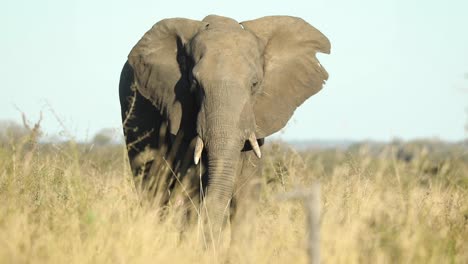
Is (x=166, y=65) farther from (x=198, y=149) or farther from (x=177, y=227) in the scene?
(x=177, y=227)

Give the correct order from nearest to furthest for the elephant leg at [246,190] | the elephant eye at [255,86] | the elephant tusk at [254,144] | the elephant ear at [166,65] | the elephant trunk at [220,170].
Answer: the elephant trunk at [220,170]
the elephant tusk at [254,144]
the elephant leg at [246,190]
the elephant eye at [255,86]
the elephant ear at [166,65]

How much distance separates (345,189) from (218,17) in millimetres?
2380

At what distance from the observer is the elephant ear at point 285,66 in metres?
10.6

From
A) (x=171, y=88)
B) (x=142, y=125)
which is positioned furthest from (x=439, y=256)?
(x=142, y=125)

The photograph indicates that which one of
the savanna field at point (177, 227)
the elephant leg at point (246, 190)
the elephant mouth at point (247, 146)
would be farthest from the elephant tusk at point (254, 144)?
the savanna field at point (177, 227)

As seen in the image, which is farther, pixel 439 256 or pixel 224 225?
pixel 224 225

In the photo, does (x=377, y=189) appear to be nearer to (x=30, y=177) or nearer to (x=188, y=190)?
(x=188, y=190)

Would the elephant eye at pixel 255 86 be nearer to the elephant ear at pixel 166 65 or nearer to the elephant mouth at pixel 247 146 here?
the elephant mouth at pixel 247 146

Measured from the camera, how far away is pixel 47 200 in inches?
321

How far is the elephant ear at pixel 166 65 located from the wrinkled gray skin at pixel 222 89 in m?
0.01

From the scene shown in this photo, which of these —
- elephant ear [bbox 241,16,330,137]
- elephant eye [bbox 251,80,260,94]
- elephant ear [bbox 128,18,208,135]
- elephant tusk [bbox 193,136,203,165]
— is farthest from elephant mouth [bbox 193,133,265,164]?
elephant ear [bbox 128,18,208,135]

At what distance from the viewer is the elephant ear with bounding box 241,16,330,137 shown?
10.6 m

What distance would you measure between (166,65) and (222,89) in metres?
1.34

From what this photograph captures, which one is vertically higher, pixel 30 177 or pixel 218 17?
pixel 218 17
